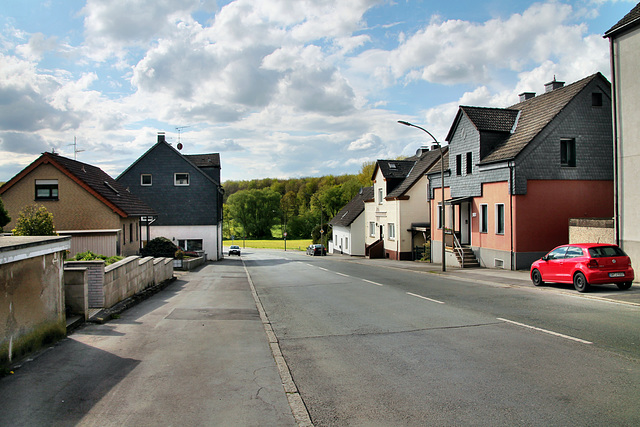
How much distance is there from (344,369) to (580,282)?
1123 cm

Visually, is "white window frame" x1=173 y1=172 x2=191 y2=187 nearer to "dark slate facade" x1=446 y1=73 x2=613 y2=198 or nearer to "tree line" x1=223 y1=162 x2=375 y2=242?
"dark slate facade" x1=446 y1=73 x2=613 y2=198

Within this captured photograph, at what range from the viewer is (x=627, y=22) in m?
17.0

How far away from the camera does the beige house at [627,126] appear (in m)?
16.8

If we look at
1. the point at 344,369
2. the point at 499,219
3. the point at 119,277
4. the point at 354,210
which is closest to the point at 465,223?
the point at 499,219

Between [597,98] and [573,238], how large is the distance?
868 cm

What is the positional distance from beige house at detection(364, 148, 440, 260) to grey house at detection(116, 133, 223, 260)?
16.4 metres

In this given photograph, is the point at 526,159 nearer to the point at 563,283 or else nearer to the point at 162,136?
the point at 563,283

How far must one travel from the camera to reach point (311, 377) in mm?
6633

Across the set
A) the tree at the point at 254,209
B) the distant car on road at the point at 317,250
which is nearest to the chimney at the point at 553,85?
the distant car on road at the point at 317,250

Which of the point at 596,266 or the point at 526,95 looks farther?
the point at 526,95

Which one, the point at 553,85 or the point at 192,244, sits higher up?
the point at 553,85

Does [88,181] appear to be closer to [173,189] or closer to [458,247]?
[173,189]

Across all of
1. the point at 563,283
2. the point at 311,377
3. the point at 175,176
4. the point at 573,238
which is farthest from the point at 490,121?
the point at 175,176

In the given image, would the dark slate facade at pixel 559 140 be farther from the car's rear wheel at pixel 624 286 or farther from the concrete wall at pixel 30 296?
the concrete wall at pixel 30 296
